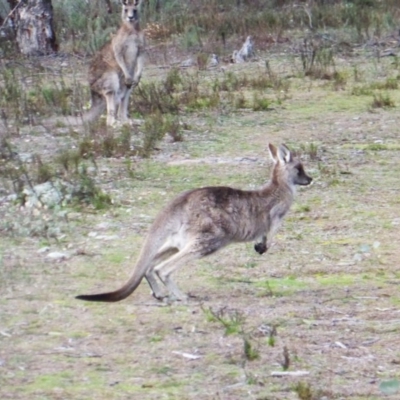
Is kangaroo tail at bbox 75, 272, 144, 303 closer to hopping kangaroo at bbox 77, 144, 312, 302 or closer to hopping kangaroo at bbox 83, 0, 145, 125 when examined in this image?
hopping kangaroo at bbox 77, 144, 312, 302

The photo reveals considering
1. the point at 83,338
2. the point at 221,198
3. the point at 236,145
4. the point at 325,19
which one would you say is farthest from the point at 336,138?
the point at 325,19

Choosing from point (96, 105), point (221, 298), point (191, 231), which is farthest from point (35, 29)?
point (221, 298)

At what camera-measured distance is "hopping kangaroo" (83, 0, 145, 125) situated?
11398mm

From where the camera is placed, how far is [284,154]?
23.3ft

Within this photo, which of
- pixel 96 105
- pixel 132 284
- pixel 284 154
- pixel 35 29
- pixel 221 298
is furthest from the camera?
pixel 35 29

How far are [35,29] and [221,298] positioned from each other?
10.8 meters

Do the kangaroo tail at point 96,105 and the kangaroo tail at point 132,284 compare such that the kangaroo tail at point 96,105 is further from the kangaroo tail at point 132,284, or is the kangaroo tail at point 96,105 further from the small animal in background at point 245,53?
the kangaroo tail at point 132,284

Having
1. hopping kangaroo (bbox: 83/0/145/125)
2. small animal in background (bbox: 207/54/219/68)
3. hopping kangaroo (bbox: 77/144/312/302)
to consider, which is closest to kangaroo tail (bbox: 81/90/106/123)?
hopping kangaroo (bbox: 83/0/145/125)

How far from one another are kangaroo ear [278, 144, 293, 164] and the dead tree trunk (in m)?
9.31

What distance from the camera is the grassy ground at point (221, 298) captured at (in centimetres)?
459

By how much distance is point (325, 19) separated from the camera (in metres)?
17.2

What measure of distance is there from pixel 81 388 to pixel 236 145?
577 centimetres

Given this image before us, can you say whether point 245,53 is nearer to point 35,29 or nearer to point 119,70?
point 35,29

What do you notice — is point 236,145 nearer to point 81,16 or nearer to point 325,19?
point 325,19
